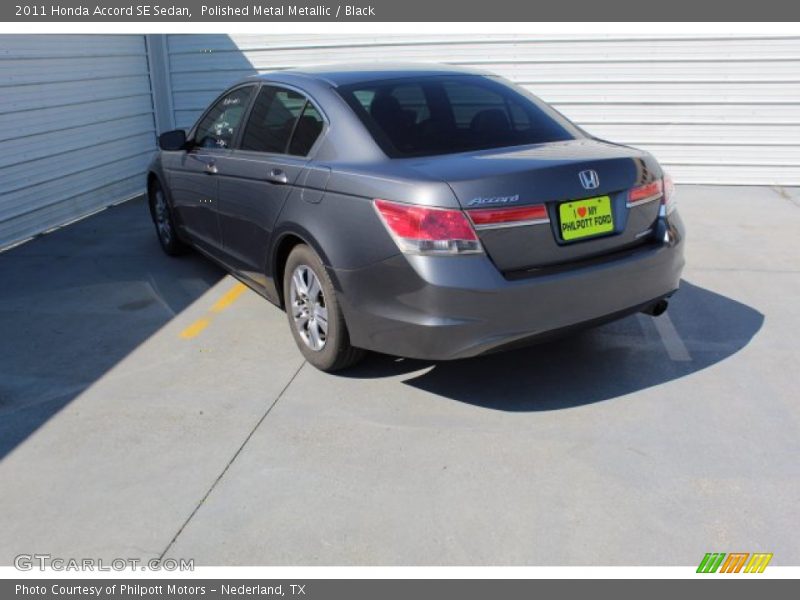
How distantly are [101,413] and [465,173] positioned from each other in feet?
7.28

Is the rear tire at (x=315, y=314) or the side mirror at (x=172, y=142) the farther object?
the side mirror at (x=172, y=142)

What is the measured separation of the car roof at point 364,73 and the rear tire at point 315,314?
1.04 meters

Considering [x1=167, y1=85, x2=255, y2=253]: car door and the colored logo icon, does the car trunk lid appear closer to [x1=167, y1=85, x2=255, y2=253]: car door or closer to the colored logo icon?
the colored logo icon

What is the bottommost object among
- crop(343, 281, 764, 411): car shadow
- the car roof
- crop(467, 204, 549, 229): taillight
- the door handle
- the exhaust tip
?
crop(343, 281, 764, 411): car shadow

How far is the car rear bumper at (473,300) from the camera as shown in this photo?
11.0ft

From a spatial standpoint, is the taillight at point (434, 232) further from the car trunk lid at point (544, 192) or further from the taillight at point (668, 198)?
the taillight at point (668, 198)

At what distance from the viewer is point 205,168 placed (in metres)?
5.34

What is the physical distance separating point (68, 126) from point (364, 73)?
17.6 feet

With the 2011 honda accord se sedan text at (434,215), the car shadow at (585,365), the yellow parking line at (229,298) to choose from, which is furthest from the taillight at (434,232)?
the yellow parking line at (229,298)

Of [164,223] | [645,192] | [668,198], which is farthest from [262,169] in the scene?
[164,223]

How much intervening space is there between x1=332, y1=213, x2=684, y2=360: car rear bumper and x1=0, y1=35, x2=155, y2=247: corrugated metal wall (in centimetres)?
533

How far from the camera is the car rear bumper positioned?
132 inches

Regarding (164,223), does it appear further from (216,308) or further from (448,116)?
(448,116)

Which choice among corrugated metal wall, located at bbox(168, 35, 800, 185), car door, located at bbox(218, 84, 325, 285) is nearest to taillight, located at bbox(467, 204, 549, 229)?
car door, located at bbox(218, 84, 325, 285)
